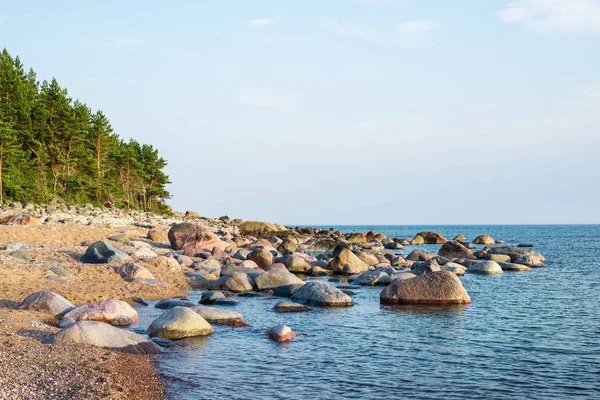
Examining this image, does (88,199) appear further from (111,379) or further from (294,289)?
(111,379)

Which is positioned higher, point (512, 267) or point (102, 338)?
point (102, 338)

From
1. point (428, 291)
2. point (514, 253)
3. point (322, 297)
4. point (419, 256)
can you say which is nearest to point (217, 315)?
point (322, 297)

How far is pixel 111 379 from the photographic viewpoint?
9812mm

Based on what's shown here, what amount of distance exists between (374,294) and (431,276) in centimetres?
292

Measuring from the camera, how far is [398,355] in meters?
13.1

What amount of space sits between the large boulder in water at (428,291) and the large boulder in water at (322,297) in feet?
5.69

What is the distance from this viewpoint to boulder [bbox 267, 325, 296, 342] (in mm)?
14281

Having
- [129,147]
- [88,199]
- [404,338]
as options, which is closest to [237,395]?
[404,338]

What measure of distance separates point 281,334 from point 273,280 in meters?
9.22

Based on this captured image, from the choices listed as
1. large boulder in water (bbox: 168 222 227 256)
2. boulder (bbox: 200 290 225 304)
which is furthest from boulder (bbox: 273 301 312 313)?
large boulder in water (bbox: 168 222 227 256)

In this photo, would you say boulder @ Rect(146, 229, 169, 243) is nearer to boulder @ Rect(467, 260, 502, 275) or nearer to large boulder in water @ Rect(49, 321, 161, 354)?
boulder @ Rect(467, 260, 502, 275)

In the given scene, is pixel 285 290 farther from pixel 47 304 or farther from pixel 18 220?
pixel 18 220

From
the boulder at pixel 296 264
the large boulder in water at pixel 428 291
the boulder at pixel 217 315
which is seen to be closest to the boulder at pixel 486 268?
the boulder at pixel 296 264

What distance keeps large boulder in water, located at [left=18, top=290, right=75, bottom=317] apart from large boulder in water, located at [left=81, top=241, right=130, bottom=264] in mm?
8485
